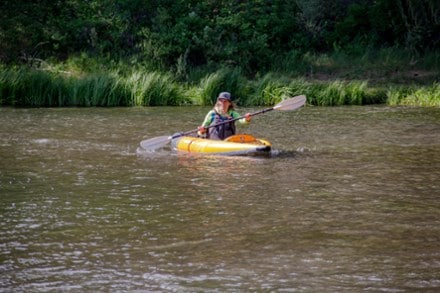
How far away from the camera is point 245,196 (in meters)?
9.60

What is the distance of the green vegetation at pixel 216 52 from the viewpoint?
67.1 ft

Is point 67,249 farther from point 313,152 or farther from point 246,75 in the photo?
point 246,75

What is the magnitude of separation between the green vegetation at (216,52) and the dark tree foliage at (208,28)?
35 millimetres

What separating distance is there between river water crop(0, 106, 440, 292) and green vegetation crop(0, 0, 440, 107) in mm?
5297

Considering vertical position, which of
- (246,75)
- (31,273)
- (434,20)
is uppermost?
(434,20)

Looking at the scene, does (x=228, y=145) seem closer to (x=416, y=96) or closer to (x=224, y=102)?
(x=224, y=102)

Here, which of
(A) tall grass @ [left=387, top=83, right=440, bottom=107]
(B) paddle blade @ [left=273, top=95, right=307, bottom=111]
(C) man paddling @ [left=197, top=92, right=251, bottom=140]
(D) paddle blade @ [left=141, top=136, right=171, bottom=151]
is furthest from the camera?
(A) tall grass @ [left=387, top=83, right=440, bottom=107]

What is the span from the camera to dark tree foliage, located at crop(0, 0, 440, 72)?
24.6 m

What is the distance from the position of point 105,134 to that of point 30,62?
9.51 m

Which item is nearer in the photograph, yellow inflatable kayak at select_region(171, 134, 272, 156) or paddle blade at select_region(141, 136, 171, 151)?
yellow inflatable kayak at select_region(171, 134, 272, 156)

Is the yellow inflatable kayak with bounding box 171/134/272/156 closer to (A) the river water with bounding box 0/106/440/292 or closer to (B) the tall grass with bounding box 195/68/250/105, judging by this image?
(A) the river water with bounding box 0/106/440/292

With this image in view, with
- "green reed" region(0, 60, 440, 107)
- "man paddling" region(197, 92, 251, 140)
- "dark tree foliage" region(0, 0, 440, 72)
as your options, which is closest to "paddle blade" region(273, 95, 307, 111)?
"man paddling" region(197, 92, 251, 140)

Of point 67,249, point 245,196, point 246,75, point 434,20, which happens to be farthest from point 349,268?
point 434,20

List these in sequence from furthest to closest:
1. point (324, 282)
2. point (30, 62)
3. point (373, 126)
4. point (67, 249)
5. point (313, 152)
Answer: point (30, 62) → point (373, 126) → point (313, 152) → point (67, 249) → point (324, 282)
